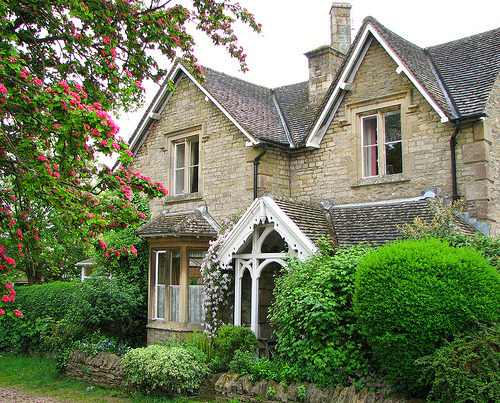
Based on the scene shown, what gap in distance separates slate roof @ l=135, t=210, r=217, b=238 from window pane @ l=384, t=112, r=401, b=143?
18.1 feet

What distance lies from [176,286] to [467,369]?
9.62 m

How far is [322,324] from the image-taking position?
8.87 metres

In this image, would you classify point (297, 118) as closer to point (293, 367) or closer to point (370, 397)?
point (293, 367)

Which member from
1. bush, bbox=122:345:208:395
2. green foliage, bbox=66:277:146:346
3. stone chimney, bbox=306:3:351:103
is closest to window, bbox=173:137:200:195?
green foliage, bbox=66:277:146:346

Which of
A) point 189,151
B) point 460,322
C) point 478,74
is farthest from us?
point 189,151

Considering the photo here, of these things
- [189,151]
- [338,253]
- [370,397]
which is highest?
[189,151]

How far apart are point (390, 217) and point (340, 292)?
11.5 ft

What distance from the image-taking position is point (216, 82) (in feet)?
55.5

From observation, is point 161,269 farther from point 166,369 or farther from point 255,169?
point 166,369

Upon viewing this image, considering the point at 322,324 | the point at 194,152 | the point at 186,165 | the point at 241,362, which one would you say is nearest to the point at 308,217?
the point at 241,362

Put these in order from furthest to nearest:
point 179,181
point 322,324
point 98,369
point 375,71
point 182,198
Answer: point 179,181
point 182,198
point 375,71
point 98,369
point 322,324

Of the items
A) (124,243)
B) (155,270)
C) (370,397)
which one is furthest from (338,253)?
(124,243)

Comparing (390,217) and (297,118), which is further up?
(297,118)

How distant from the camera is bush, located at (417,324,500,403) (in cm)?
660
